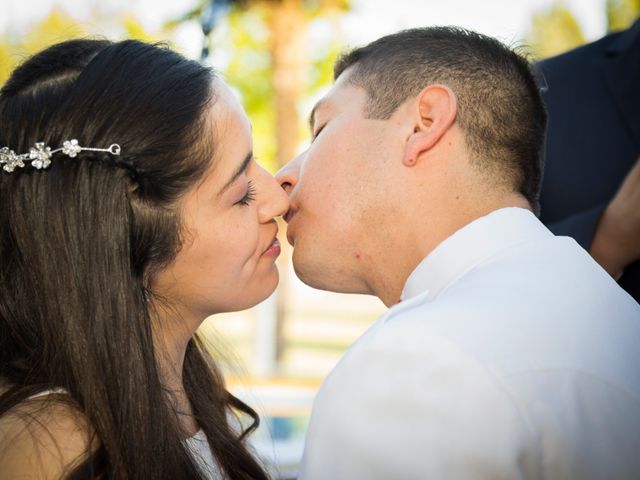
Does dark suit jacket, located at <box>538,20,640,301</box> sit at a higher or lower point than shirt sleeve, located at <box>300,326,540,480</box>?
higher

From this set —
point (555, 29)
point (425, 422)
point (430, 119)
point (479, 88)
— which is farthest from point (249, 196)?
point (555, 29)

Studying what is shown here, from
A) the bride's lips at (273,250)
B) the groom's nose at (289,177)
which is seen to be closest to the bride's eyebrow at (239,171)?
the groom's nose at (289,177)

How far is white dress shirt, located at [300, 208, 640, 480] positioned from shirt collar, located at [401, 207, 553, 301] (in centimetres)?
19

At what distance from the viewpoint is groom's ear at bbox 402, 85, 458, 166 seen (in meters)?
2.28

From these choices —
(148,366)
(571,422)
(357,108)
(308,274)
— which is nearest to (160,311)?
(148,366)

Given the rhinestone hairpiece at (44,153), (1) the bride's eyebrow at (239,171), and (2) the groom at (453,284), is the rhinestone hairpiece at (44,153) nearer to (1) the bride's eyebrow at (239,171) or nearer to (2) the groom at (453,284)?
(1) the bride's eyebrow at (239,171)

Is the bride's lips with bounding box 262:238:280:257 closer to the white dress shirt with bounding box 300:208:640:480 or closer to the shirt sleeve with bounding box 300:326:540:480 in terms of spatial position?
the white dress shirt with bounding box 300:208:640:480

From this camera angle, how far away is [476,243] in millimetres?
1987

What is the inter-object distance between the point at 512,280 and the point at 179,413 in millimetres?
1396

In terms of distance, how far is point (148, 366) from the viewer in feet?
7.70

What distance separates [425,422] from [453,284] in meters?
0.47

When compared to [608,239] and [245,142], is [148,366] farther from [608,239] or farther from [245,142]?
[608,239]

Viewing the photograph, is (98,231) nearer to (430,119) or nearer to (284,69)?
(430,119)

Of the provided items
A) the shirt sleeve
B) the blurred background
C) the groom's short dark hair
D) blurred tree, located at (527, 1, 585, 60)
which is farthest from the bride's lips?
blurred tree, located at (527, 1, 585, 60)
